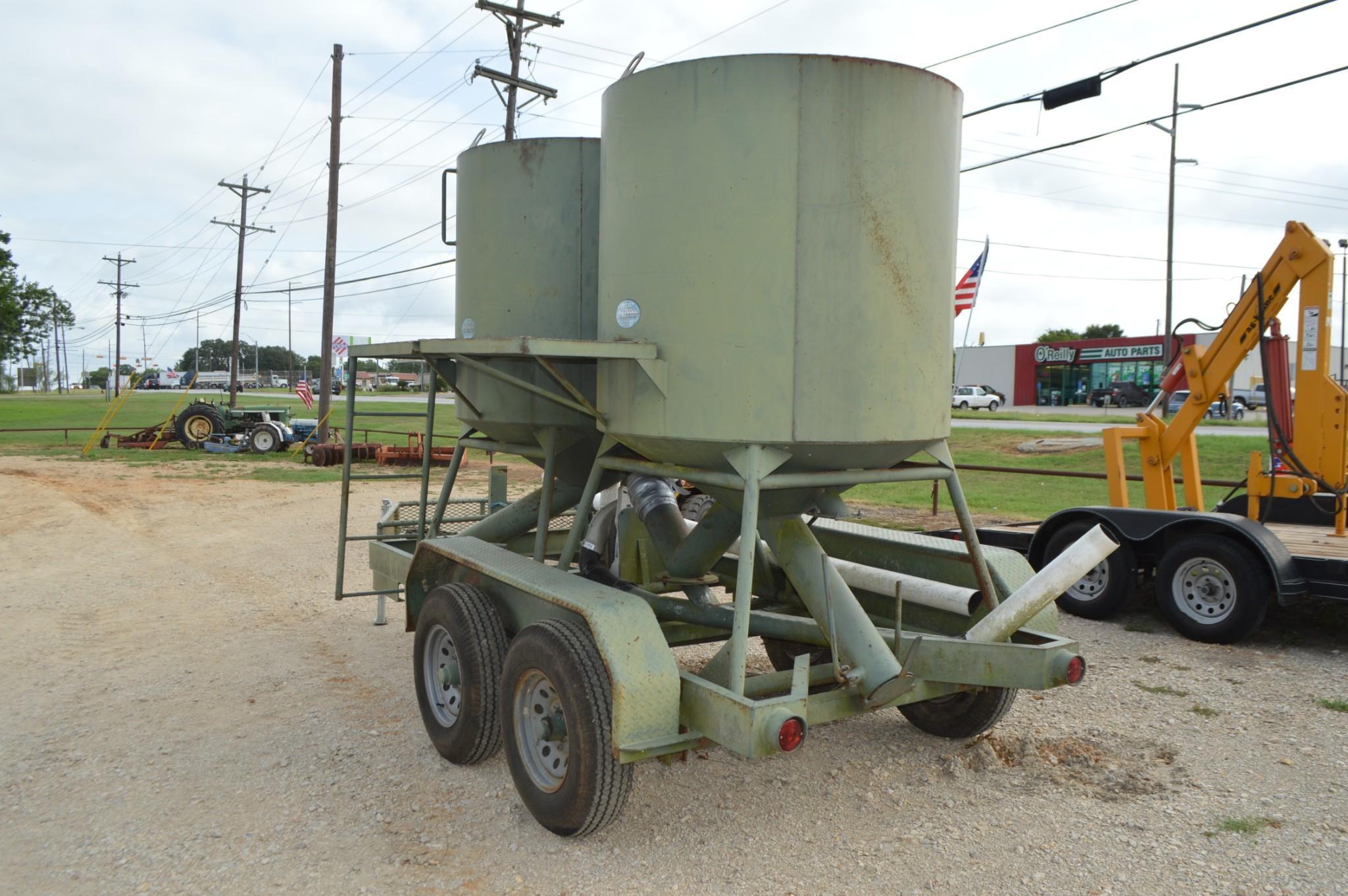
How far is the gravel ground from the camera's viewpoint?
4035mm

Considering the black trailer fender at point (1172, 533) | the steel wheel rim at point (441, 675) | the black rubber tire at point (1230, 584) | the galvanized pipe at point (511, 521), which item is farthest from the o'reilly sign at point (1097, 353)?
the steel wheel rim at point (441, 675)

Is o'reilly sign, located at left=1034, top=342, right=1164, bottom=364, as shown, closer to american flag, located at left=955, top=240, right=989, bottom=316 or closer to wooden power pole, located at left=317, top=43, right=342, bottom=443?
american flag, located at left=955, top=240, right=989, bottom=316

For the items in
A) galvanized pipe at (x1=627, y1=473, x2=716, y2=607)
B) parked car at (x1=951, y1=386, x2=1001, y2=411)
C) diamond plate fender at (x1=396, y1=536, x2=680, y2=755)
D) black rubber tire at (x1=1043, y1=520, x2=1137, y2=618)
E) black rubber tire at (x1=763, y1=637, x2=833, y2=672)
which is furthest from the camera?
parked car at (x1=951, y1=386, x2=1001, y2=411)

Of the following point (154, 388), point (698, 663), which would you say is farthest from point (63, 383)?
point (698, 663)

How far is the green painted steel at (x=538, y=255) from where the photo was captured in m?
6.14

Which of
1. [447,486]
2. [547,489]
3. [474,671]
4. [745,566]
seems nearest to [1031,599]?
[745,566]

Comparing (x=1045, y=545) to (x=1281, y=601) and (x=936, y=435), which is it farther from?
(x=936, y=435)

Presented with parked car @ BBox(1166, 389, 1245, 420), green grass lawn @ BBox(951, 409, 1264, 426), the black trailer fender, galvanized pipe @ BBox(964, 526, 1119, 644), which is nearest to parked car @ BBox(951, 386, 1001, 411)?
green grass lawn @ BBox(951, 409, 1264, 426)

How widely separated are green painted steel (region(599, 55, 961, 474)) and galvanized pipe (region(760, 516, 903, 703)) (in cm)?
69

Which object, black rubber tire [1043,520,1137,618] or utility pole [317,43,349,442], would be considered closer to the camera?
black rubber tire [1043,520,1137,618]

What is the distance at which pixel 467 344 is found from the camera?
186 inches

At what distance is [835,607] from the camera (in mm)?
4961

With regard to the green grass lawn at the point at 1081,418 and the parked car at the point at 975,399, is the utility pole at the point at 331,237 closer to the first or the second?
the green grass lawn at the point at 1081,418

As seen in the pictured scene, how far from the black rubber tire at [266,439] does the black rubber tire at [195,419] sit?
1057mm
